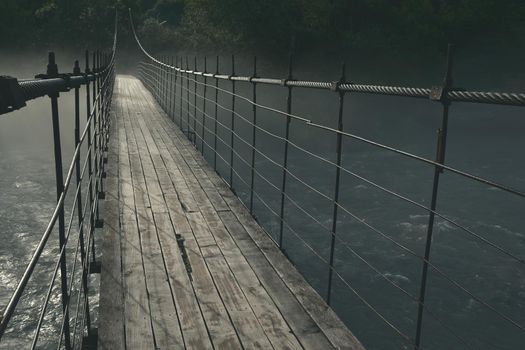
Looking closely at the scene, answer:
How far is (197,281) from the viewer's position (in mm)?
3471

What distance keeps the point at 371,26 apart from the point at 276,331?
42.7 metres

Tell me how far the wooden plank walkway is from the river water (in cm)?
42

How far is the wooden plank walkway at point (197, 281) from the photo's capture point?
277cm

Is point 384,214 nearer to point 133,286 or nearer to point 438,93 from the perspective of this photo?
point 133,286

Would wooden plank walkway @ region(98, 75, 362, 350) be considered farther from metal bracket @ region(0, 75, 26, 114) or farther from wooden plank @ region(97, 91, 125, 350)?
metal bracket @ region(0, 75, 26, 114)

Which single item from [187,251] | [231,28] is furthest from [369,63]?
[187,251]

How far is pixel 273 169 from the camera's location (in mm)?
30609

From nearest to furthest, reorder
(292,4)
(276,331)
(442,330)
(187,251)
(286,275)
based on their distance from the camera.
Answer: (276,331), (286,275), (187,251), (442,330), (292,4)

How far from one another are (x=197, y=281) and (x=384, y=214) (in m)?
20.6

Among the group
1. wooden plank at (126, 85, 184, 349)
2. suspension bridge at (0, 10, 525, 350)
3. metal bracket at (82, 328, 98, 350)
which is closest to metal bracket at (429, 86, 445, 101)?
suspension bridge at (0, 10, 525, 350)

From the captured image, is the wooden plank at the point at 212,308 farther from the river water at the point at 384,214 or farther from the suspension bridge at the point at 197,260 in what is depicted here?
the river water at the point at 384,214

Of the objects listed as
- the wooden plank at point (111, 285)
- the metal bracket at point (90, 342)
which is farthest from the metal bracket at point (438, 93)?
the metal bracket at point (90, 342)

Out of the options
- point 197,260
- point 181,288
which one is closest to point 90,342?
point 181,288

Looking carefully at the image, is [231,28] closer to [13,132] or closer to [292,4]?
[292,4]
